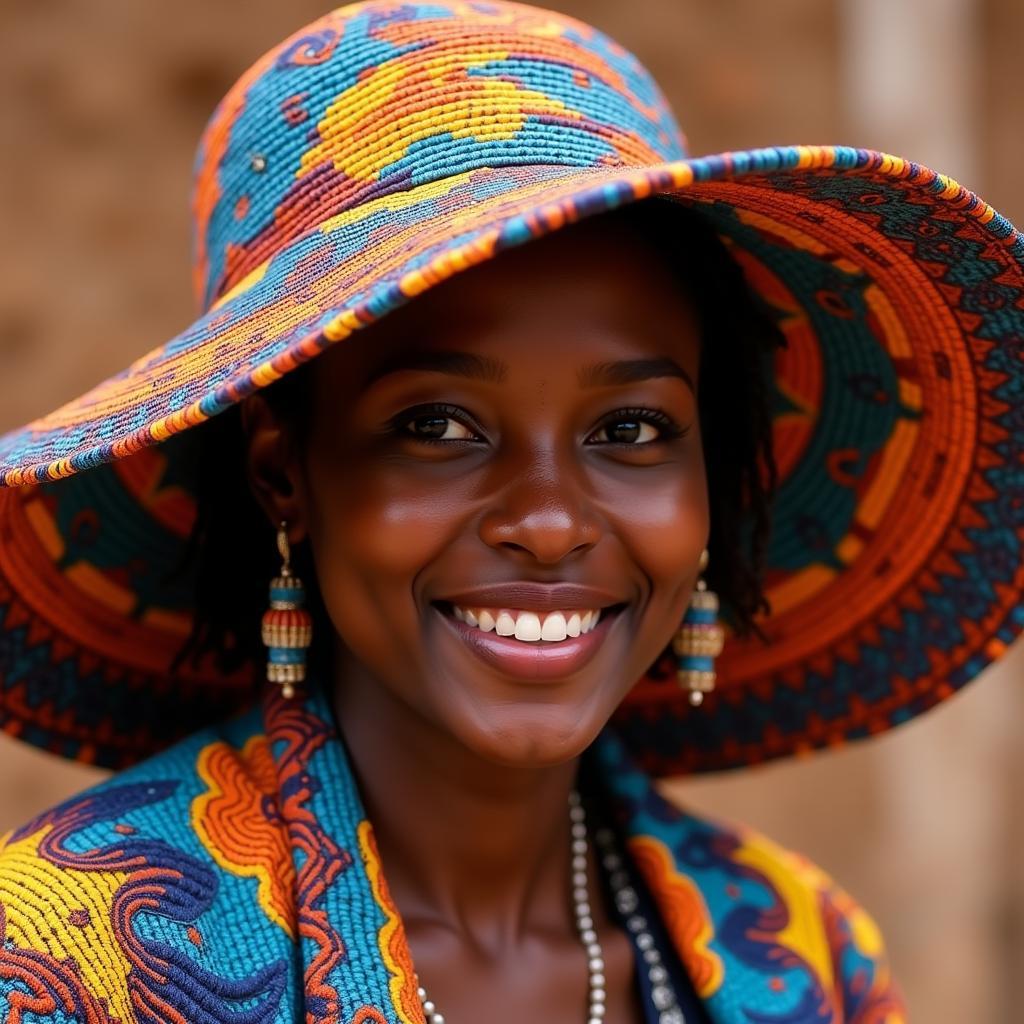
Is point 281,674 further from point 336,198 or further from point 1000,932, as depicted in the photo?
point 1000,932

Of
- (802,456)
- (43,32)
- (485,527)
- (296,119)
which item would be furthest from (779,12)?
(485,527)

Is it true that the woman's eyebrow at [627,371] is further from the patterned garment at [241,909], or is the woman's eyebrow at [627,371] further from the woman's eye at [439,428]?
the patterned garment at [241,909]

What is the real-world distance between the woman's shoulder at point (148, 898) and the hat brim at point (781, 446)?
0.85 feet

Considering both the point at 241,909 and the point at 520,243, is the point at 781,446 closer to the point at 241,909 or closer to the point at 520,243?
the point at 520,243

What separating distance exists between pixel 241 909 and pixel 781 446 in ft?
2.66

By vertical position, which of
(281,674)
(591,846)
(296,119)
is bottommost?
(591,846)

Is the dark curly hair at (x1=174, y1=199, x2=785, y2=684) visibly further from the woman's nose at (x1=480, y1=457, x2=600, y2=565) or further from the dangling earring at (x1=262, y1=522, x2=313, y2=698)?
the woman's nose at (x1=480, y1=457, x2=600, y2=565)

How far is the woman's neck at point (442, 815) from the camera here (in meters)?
1.50

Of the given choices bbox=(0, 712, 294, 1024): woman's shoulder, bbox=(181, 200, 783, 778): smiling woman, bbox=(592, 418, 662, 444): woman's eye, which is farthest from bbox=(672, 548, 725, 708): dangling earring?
bbox=(0, 712, 294, 1024): woman's shoulder

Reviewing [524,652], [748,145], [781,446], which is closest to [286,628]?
[524,652]

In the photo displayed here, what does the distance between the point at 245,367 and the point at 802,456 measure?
2.61 ft

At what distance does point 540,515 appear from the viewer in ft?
4.24

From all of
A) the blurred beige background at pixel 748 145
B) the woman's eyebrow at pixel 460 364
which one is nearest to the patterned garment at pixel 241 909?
the woman's eyebrow at pixel 460 364

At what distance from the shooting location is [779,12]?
322 centimetres
